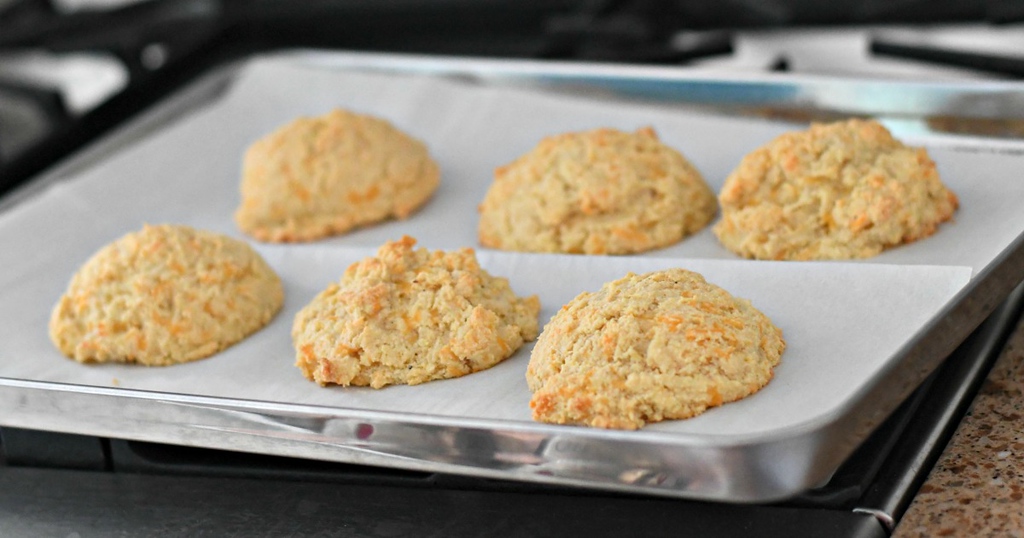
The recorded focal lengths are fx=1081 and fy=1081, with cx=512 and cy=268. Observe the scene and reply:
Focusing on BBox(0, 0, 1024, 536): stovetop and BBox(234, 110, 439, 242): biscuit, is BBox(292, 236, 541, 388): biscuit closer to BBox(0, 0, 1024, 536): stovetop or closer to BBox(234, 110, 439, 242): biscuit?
BBox(0, 0, 1024, 536): stovetop

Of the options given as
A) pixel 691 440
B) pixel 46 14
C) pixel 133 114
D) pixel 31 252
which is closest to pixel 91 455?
pixel 31 252

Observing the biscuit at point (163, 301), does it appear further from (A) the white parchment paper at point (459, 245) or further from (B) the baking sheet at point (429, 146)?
(B) the baking sheet at point (429, 146)

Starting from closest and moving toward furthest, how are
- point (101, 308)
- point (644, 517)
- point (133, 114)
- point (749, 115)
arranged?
point (644, 517), point (101, 308), point (749, 115), point (133, 114)

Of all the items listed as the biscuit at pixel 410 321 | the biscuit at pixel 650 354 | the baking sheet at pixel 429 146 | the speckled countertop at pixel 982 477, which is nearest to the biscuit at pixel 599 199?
the baking sheet at pixel 429 146

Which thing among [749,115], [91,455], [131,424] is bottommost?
[91,455]

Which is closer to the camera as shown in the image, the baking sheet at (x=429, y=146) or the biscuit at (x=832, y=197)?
the biscuit at (x=832, y=197)

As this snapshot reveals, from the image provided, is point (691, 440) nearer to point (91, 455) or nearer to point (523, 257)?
point (523, 257)
